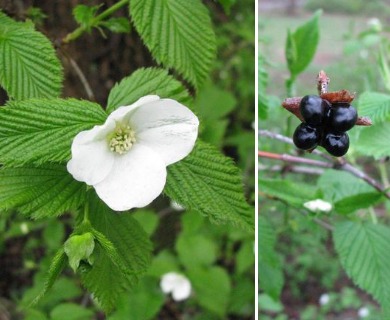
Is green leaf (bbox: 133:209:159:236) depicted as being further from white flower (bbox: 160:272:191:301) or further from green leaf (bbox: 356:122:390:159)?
green leaf (bbox: 356:122:390:159)

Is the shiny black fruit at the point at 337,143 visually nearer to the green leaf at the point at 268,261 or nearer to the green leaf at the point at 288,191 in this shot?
the green leaf at the point at 288,191

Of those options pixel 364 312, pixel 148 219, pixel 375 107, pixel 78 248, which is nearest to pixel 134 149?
pixel 78 248

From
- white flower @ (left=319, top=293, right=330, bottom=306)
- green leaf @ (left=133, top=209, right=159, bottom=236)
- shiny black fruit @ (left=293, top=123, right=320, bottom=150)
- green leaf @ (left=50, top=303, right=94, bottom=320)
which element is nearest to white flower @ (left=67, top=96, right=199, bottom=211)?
shiny black fruit @ (left=293, top=123, right=320, bottom=150)

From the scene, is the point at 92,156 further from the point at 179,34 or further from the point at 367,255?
the point at 367,255

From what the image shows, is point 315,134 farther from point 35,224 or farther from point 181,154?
point 35,224

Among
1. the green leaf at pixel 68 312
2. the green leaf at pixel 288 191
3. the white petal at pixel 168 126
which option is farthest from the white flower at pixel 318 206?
the green leaf at pixel 68 312
